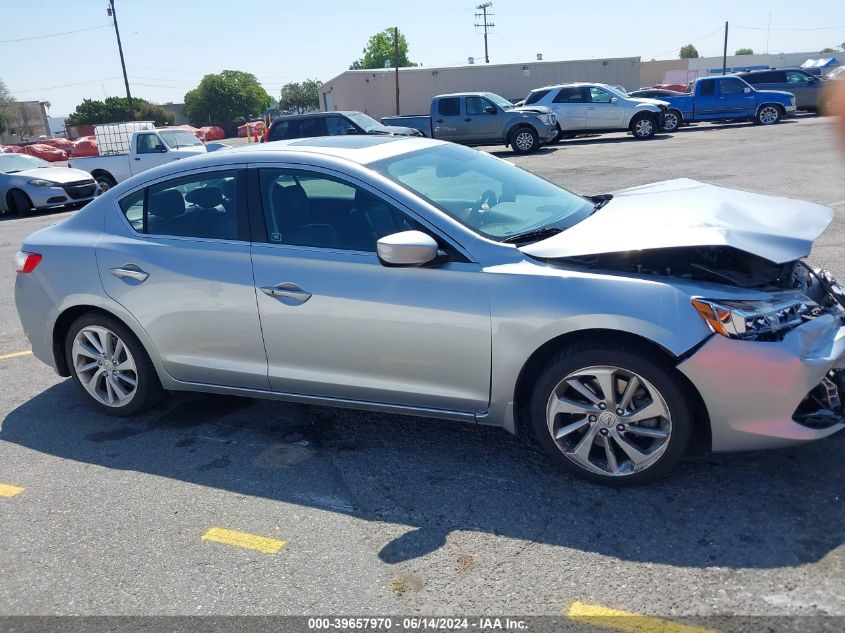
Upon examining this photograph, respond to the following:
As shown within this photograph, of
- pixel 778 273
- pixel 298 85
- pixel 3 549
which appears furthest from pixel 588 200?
pixel 298 85

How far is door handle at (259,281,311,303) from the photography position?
396cm

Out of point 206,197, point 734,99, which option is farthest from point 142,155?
point 734,99

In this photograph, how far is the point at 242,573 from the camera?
10.3ft

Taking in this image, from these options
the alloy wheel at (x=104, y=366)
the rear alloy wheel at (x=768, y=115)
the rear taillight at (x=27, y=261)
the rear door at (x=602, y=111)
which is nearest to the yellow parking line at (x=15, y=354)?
the rear taillight at (x=27, y=261)

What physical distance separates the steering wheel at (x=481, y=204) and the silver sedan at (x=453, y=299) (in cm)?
2

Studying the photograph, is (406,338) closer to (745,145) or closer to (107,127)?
(745,145)

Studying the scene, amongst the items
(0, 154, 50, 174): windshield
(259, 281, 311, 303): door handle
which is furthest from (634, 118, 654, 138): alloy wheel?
(259, 281, 311, 303): door handle

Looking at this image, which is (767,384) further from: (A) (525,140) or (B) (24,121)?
(B) (24,121)

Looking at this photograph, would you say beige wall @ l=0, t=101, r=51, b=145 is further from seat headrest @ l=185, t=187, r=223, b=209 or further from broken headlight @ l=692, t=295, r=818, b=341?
broken headlight @ l=692, t=295, r=818, b=341

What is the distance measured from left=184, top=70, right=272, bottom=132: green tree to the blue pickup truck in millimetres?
73289

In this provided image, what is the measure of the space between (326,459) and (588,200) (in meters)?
2.27

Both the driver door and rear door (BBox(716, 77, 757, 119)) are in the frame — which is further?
rear door (BBox(716, 77, 757, 119))

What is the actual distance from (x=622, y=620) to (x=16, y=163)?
18.6 metres

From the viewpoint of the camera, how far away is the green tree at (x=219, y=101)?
9262 centimetres
